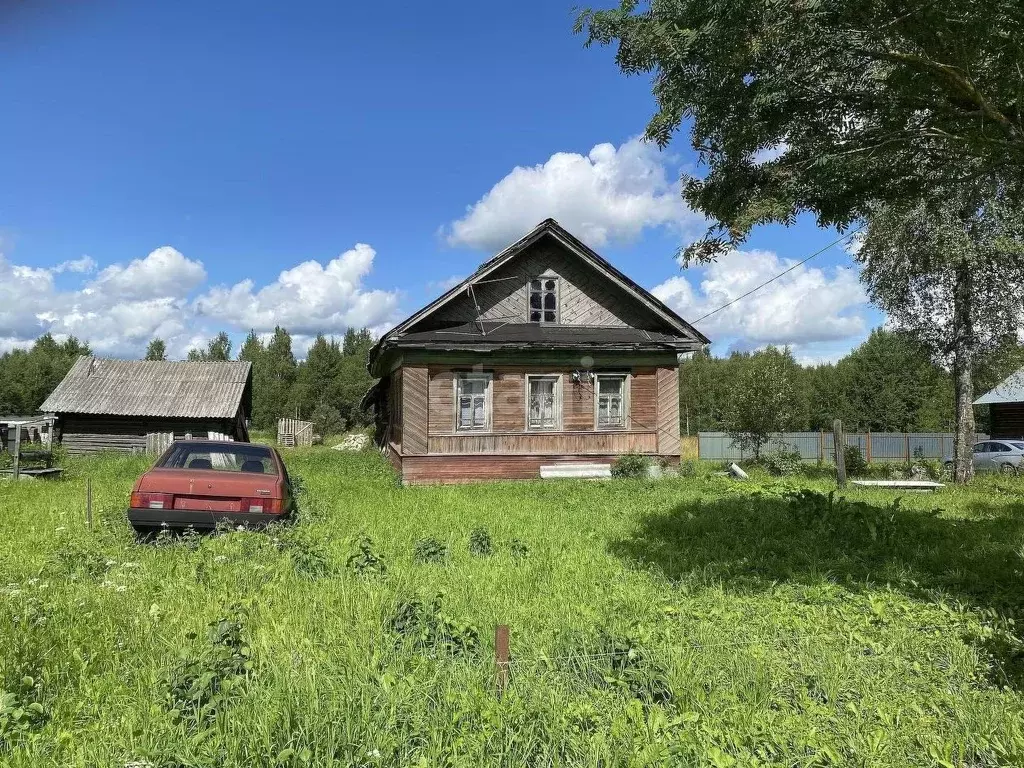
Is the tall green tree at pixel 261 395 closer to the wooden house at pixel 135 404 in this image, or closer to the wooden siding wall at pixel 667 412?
the wooden house at pixel 135 404

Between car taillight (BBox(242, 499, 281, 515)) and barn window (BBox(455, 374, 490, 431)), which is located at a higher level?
barn window (BBox(455, 374, 490, 431))

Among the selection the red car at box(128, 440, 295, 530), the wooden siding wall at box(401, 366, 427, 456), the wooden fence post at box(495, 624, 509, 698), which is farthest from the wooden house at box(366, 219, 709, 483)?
the wooden fence post at box(495, 624, 509, 698)

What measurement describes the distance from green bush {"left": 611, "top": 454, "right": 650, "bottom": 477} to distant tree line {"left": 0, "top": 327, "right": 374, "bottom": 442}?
33861 millimetres

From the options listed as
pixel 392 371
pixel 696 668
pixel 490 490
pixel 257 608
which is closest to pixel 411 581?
pixel 257 608

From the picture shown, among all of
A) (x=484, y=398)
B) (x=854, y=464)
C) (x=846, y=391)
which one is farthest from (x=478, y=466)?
(x=846, y=391)

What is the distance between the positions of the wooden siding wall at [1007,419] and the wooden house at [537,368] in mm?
22574

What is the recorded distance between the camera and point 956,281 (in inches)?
706

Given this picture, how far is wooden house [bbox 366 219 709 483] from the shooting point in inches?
604

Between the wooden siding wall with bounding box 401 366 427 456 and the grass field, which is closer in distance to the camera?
the grass field

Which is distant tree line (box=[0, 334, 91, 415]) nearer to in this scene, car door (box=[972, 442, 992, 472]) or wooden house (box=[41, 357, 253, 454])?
wooden house (box=[41, 357, 253, 454])

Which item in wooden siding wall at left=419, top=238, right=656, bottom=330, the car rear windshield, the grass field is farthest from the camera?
wooden siding wall at left=419, top=238, right=656, bottom=330

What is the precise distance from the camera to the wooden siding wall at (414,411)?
15.2 meters

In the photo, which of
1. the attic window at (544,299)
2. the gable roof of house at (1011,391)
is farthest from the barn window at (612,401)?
the gable roof of house at (1011,391)

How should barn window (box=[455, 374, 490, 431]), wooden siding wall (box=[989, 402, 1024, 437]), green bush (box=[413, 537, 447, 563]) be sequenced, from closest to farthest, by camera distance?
green bush (box=[413, 537, 447, 563])
barn window (box=[455, 374, 490, 431])
wooden siding wall (box=[989, 402, 1024, 437])
